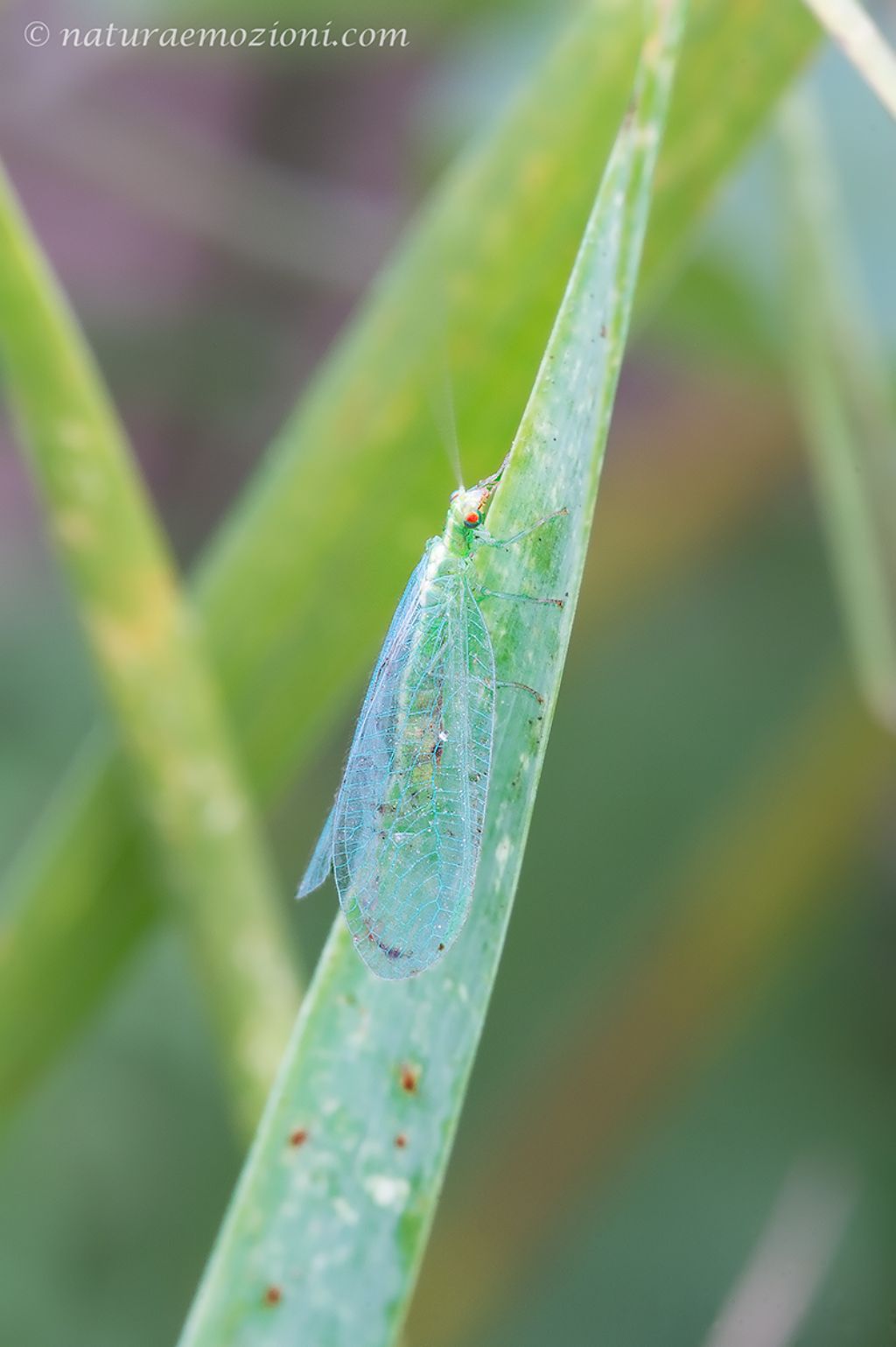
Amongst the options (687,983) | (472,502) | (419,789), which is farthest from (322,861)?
(687,983)

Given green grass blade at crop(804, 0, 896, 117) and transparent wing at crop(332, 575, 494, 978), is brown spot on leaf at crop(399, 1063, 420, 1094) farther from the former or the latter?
green grass blade at crop(804, 0, 896, 117)

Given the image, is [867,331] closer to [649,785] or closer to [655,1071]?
[649,785]

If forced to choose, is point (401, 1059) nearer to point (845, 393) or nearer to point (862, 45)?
point (862, 45)

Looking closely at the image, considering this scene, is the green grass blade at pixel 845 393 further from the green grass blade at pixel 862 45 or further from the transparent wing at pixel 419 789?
the green grass blade at pixel 862 45

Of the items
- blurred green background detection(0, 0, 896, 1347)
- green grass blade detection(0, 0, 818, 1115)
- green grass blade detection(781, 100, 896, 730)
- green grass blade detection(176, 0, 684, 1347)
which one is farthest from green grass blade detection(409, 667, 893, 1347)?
green grass blade detection(176, 0, 684, 1347)

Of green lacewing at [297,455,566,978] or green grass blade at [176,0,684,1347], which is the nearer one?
green grass blade at [176,0,684,1347]

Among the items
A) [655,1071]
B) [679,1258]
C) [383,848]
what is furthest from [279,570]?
[679,1258]
